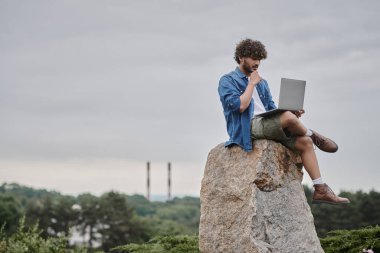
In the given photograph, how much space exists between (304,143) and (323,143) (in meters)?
0.29

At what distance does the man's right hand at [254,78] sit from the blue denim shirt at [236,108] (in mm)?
280

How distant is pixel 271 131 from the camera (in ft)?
26.2

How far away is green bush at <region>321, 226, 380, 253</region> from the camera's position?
10.0 metres

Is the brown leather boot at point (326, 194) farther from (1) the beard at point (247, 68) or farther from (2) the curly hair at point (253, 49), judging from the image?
(2) the curly hair at point (253, 49)

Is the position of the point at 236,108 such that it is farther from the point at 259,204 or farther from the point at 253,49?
the point at 259,204

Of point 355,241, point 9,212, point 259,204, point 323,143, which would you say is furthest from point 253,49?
point 9,212

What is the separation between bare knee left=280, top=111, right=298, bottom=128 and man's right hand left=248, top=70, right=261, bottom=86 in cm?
58

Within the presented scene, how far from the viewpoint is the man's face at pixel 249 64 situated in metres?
8.33

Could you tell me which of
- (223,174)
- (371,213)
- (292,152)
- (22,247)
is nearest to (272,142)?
(292,152)

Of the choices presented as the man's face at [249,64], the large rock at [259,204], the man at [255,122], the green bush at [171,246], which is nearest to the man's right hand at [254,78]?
the man at [255,122]

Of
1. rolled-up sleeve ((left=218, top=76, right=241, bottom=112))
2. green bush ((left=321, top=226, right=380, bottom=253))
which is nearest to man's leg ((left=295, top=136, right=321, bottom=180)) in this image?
rolled-up sleeve ((left=218, top=76, right=241, bottom=112))

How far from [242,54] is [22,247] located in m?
7.70

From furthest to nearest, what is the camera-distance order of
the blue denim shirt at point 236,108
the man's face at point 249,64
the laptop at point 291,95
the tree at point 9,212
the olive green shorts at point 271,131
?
the tree at point 9,212 → the man's face at point 249,64 → the blue denim shirt at point 236,108 → the olive green shorts at point 271,131 → the laptop at point 291,95

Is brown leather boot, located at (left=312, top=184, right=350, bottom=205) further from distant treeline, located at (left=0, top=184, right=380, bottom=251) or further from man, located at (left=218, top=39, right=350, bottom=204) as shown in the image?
distant treeline, located at (left=0, top=184, right=380, bottom=251)
